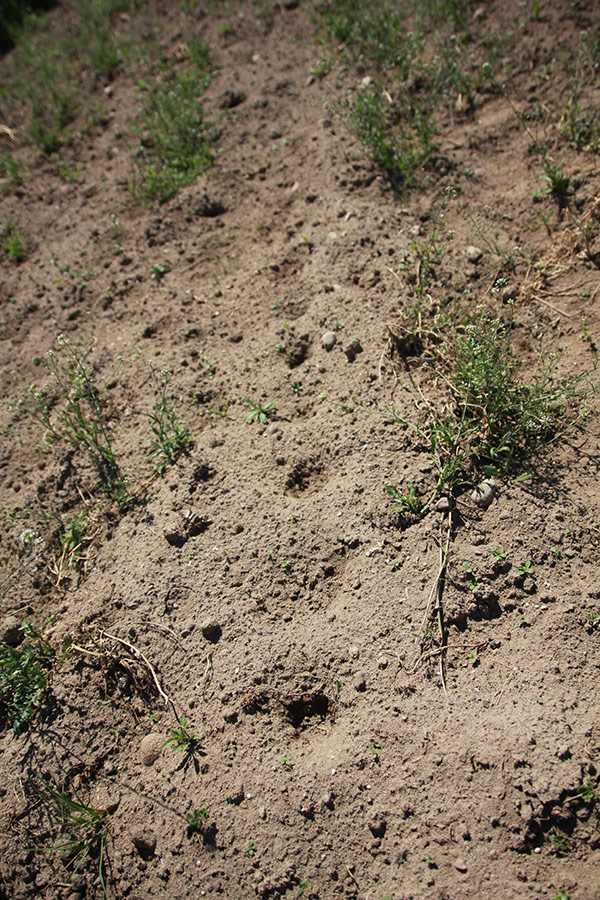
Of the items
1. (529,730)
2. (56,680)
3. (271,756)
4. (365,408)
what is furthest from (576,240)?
(56,680)

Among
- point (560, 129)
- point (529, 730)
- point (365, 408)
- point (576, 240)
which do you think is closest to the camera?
point (529, 730)

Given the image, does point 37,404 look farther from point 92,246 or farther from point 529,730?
point 529,730

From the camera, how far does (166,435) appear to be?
307 cm

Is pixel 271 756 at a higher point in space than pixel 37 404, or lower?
lower

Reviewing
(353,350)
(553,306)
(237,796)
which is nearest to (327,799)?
(237,796)

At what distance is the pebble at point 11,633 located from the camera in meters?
2.81

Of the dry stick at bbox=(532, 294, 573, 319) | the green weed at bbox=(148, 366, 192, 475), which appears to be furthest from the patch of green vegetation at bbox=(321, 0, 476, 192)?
the green weed at bbox=(148, 366, 192, 475)

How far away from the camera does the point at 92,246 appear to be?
415 centimetres

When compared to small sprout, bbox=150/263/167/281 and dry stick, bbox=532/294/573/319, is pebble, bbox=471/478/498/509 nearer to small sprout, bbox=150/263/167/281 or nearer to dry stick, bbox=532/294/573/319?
dry stick, bbox=532/294/573/319

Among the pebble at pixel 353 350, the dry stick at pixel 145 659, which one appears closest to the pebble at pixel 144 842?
the dry stick at pixel 145 659

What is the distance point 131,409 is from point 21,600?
3.53ft

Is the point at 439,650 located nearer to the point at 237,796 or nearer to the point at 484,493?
the point at 484,493

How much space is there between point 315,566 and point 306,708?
54cm

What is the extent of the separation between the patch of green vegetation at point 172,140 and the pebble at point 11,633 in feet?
9.38
